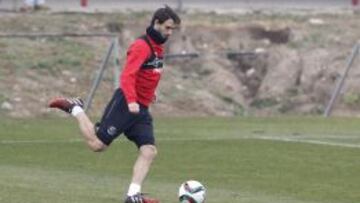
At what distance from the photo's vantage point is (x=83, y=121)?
17.2 m

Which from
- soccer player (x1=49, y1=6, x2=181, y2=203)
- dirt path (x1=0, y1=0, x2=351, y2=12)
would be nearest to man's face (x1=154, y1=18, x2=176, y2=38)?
soccer player (x1=49, y1=6, x2=181, y2=203)

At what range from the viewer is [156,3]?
4241 cm

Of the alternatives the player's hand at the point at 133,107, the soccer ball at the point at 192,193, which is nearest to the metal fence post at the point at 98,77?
the player's hand at the point at 133,107

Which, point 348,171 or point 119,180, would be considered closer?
point 119,180

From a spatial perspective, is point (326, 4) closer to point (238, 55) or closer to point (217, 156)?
point (238, 55)

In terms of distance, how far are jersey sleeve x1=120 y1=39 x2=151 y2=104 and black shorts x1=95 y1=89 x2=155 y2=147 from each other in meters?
0.29

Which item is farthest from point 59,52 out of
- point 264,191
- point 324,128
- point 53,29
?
point 264,191

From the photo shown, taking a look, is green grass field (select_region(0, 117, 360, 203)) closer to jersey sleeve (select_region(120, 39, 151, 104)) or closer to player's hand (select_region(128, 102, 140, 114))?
player's hand (select_region(128, 102, 140, 114))

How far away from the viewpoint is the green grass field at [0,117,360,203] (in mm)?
17547

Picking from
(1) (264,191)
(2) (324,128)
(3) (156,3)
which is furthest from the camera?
(3) (156,3)

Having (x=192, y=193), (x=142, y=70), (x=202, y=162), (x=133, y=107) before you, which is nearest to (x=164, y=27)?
(x=142, y=70)

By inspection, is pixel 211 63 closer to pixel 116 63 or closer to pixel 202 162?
pixel 116 63

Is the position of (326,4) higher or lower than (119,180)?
lower

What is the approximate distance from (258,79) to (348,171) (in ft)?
54.1
